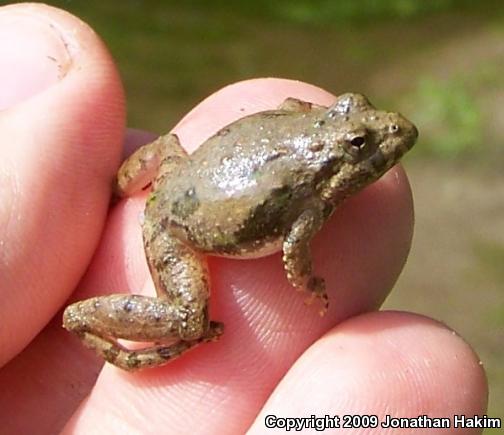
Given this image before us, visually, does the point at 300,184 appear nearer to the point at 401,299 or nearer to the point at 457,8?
the point at 401,299

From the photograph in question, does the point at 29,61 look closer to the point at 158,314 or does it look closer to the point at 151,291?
the point at 151,291

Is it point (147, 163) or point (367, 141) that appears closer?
point (367, 141)

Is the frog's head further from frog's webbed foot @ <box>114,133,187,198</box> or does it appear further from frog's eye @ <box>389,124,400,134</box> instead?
frog's webbed foot @ <box>114,133,187,198</box>

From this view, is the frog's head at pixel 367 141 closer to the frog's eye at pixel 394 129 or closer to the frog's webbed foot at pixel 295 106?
the frog's eye at pixel 394 129

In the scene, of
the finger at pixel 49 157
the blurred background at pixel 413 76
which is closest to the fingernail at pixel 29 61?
the finger at pixel 49 157

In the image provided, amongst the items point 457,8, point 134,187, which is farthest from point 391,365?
point 457,8

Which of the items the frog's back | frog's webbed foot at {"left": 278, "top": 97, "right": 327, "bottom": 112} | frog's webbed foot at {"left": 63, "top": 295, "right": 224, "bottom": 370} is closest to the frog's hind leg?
frog's webbed foot at {"left": 63, "top": 295, "right": 224, "bottom": 370}

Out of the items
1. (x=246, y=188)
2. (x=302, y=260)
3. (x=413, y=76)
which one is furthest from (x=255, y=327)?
(x=413, y=76)
